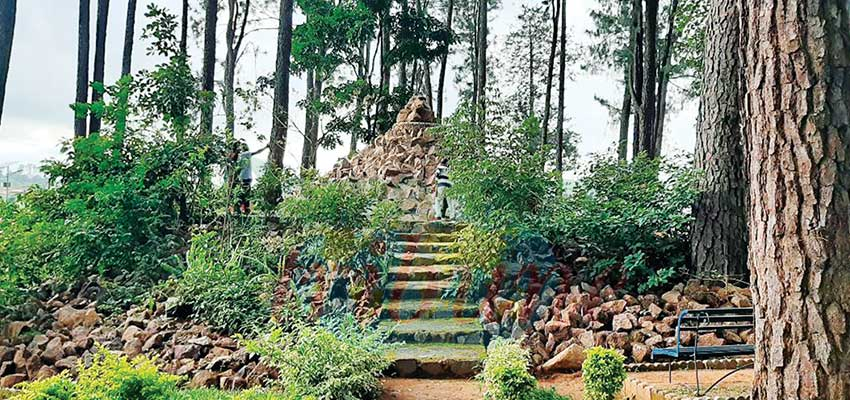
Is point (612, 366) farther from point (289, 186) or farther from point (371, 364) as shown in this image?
point (289, 186)

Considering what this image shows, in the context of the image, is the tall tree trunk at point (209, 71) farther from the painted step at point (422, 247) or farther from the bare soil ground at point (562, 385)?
the bare soil ground at point (562, 385)

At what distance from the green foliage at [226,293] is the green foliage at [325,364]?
1.03 m

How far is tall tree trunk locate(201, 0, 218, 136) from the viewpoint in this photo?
7.58 metres

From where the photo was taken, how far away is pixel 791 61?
6.95 feet

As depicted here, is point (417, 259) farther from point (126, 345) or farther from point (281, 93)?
point (281, 93)

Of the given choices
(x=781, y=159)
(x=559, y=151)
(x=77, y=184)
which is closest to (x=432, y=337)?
(x=781, y=159)

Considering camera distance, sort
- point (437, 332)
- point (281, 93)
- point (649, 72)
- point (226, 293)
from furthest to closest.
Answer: point (649, 72) → point (281, 93) → point (226, 293) → point (437, 332)

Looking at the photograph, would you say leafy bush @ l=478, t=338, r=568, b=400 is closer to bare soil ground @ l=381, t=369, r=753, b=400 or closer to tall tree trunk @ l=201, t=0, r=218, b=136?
bare soil ground @ l=381, t=369, r=753, b=400

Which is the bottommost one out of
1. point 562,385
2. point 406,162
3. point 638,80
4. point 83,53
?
point 562,385

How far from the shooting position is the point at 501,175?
5277 mm

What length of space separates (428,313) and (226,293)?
1637 mm

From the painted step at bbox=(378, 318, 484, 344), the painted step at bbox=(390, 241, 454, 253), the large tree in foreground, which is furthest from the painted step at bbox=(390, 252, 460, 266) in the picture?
the large tree in foreground

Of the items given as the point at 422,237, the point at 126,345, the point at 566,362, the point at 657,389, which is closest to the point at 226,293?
the point at 126,345

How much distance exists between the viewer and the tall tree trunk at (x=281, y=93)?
8090 millimetres
